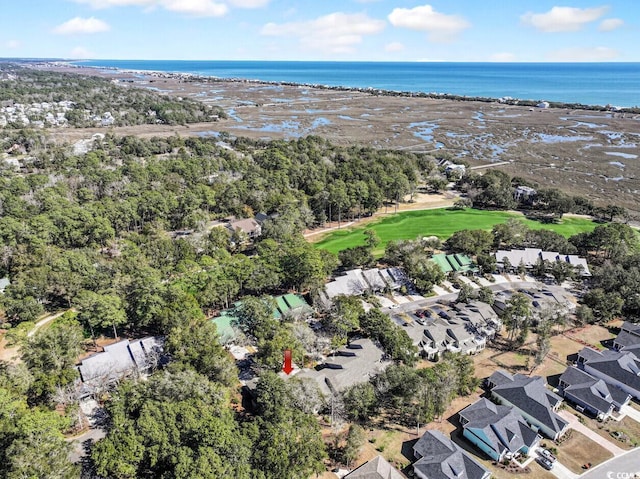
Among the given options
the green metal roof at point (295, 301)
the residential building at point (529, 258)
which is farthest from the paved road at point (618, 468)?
the residential building at point (529, 258)

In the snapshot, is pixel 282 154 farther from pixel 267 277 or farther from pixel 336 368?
pixel 336 368

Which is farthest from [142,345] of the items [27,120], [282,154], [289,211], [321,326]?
[27,120]

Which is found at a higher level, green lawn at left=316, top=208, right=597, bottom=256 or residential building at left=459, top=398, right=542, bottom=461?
green lawn at left=316, top=208, right=597, bottom=256

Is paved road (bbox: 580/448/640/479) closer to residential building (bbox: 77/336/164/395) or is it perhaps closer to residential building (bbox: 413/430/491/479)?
residential building (bbox: 413/430/491/479)

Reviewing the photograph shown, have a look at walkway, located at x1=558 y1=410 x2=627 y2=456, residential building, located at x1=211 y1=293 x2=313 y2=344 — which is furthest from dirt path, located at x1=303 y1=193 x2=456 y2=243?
walkway, located at x1=558 y1=410 x2=627 y2=456

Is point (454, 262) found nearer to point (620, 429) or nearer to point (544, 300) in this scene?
point (544, 300)

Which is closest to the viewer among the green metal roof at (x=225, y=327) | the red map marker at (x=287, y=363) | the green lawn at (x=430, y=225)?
the red map marker at (x=287, y=363)

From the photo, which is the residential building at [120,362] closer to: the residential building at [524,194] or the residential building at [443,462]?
the residential building at [443,462]
